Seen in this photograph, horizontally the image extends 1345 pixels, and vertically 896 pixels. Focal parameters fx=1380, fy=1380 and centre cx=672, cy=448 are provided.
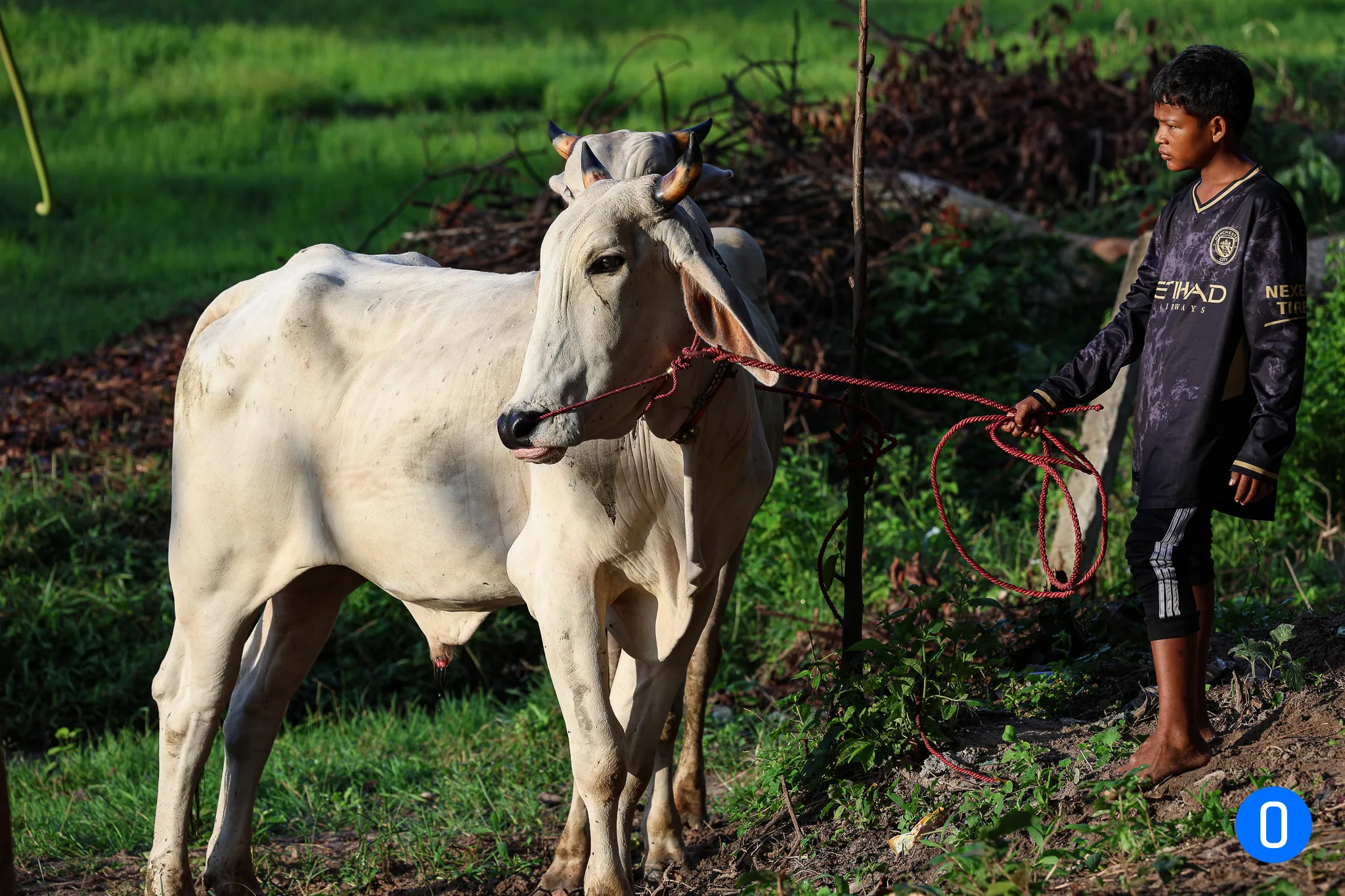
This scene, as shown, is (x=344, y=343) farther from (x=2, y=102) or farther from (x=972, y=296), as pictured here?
(x=2, y=102)

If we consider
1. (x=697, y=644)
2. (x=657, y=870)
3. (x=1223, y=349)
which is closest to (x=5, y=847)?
(x=657, y=870)

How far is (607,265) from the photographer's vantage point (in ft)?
9.26

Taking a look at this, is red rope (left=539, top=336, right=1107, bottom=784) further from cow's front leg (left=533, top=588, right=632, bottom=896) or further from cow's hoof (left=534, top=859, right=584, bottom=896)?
Result: cow's hoof (left=534, top=859, right=584, bottom=896)

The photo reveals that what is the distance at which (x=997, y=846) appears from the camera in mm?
2703

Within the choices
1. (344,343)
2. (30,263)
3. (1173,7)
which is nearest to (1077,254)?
(344,343)

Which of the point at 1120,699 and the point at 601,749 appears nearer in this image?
the point at 601,749

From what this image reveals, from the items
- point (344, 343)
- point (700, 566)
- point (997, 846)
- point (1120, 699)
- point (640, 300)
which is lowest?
point (1120, 699)

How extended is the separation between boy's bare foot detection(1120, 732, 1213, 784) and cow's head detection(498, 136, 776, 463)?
1155 mm

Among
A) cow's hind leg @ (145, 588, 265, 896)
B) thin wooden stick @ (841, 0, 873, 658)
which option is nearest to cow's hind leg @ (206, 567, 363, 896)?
cow's hind leg @ (145, 588, 265, 896)

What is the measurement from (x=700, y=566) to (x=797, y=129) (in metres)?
5.40

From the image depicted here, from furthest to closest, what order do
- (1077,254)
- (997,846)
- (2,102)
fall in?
1. (2,102)
2. (1077,254)
3. (997,846)

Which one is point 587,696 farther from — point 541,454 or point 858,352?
point 858,352

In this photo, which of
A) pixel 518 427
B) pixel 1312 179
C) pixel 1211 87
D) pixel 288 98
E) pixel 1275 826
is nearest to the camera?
pixel 1275 826

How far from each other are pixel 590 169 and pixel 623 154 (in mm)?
273
